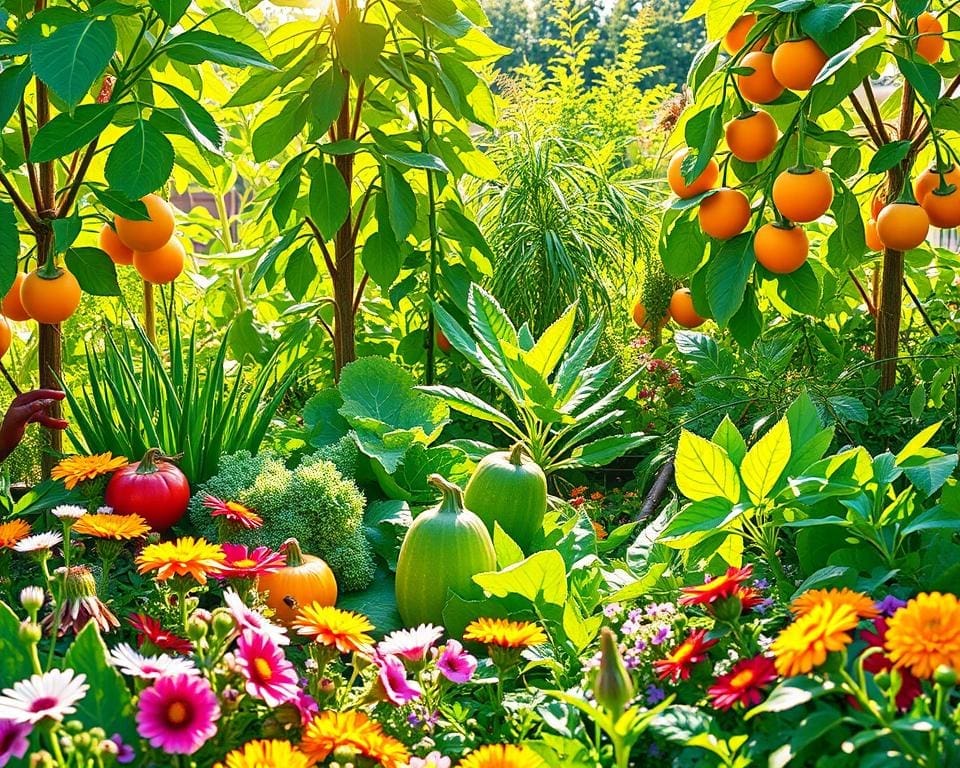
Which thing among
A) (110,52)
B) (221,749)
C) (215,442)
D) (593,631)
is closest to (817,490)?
(593,631)

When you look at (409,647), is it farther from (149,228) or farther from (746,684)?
(149,228)

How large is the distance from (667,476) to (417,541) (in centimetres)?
80

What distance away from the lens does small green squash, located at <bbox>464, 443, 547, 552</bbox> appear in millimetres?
1681

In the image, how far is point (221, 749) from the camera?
1.01 m

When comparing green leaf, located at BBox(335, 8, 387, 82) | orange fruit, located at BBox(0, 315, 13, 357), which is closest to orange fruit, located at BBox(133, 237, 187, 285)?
orange fruit, located at BBox(0, 315, 13, 357)

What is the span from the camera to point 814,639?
88 cm

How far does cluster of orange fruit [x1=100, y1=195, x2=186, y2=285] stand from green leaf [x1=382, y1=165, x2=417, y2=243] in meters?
0.42

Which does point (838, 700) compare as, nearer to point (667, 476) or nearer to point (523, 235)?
point (667, 476)

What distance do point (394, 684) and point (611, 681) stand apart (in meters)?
0.30

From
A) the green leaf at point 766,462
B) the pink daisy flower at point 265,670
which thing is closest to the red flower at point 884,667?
the green leaf at point 766,462

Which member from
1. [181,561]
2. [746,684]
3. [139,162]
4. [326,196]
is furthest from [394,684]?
[326,196]

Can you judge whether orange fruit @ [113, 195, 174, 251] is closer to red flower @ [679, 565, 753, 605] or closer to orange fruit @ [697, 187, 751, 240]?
orange fruit @ [697, 187, 751, 240]

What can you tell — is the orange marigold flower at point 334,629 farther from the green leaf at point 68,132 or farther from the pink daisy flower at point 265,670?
the green leaf at point 68,132

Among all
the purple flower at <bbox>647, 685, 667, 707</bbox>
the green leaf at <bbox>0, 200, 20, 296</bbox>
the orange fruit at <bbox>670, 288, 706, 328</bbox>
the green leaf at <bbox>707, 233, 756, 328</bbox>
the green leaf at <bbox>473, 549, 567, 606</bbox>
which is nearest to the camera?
the purple flower at <bbox>647, 685, 667, 707</bbox>
